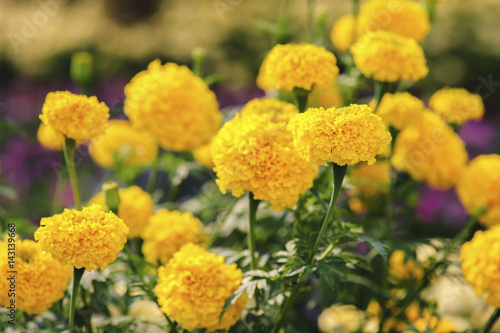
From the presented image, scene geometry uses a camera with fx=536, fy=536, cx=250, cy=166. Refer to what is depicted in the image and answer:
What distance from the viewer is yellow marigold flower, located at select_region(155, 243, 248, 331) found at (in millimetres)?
1208

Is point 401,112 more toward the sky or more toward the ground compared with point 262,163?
more toward the ground

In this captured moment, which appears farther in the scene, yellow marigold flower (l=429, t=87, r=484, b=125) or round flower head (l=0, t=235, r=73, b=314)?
yellow marigold flower (l=429, t=87, r=484, b=125)

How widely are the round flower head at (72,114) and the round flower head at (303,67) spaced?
48 centimetres

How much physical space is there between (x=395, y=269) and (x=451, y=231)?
1952mm

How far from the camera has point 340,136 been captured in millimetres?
1049

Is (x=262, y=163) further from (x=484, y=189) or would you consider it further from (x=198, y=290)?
(x=484, y=189)

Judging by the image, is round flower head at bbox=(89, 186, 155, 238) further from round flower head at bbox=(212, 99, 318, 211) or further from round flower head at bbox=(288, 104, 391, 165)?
round flower head at bbox=(288, 104, 391, 165)

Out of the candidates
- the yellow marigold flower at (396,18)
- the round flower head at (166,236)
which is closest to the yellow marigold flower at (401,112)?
the yellow marigold flower at (396,18)

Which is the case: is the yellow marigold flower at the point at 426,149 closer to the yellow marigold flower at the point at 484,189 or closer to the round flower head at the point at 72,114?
the yellow marigold flower at the point at 484,189

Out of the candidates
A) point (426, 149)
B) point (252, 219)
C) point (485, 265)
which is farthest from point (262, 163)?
point (426, 149)

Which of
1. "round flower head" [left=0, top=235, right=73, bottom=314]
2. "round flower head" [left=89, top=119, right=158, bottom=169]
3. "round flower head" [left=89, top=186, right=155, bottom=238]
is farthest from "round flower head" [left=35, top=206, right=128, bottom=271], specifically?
"round flower head" [left=89, top=119, right=158, bottom=169]

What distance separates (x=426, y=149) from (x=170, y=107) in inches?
36.3

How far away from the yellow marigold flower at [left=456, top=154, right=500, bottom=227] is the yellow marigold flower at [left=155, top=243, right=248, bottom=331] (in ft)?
3.43

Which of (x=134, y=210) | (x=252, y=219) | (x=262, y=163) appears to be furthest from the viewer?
(x=134, y=210)
